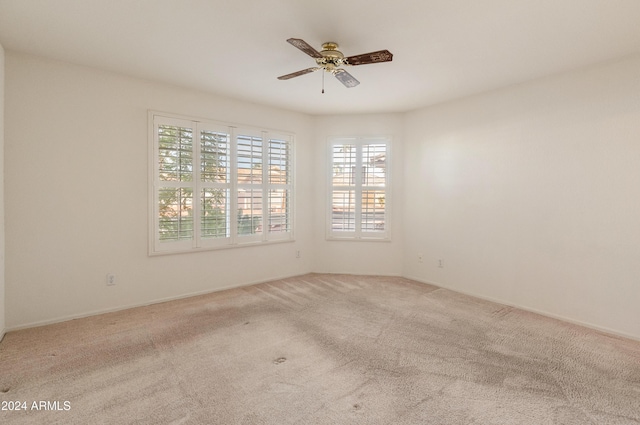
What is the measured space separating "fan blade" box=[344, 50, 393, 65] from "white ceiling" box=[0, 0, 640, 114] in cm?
23

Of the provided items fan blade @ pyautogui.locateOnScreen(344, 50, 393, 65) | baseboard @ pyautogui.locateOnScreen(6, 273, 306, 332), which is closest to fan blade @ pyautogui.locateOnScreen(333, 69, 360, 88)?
fan blade @ pyautogui.locateOnScreen(344, 50, 393, 65)

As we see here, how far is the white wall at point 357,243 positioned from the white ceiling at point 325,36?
1404 mm

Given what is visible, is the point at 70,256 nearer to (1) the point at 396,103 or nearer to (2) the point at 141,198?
(2) the point at 141,198

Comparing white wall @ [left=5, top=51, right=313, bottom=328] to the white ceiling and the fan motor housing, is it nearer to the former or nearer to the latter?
the white ceiling

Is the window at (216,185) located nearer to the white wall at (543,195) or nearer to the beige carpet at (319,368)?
the beige carpet at (319,368)

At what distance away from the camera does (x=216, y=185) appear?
4246mm

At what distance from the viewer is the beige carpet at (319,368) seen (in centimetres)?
189

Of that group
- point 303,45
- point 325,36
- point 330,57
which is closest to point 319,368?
point 303,45

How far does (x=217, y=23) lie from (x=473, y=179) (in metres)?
3.57

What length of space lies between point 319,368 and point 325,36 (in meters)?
2.68

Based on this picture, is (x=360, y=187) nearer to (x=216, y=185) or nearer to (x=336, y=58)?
(x=216, y=185)

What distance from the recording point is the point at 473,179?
4.27 m

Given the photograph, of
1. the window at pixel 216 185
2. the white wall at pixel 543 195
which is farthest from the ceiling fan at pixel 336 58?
the white wall at pixel 543 195

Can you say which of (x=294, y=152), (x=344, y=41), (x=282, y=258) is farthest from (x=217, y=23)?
(x=282, y=258)
